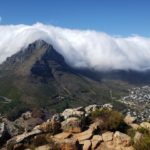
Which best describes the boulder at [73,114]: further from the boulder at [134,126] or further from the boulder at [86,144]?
the boulder at [86,144]

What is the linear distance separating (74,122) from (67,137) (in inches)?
125

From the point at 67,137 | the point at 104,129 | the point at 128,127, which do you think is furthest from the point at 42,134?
the point at 128,127

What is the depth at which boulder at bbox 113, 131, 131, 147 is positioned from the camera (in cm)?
4954

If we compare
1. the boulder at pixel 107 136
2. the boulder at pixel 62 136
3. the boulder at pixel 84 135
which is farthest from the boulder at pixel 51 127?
the boulder at pixel 107 136

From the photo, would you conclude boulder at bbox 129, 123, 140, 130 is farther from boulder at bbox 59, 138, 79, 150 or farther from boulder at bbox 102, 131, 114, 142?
boulder at bbox 59, 138, 79, 150

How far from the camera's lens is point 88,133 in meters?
52.5

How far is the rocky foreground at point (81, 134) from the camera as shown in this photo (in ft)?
160

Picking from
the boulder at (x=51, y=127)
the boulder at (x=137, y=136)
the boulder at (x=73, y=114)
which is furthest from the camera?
the boulder at (x=73, y=114)

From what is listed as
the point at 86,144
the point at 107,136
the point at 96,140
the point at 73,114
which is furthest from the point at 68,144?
the point at 73,114

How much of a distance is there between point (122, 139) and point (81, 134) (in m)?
6.02

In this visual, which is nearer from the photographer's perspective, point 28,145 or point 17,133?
point 28,145

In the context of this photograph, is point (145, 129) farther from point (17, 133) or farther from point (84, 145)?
point (17, 133)

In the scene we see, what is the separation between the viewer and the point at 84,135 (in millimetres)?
52375

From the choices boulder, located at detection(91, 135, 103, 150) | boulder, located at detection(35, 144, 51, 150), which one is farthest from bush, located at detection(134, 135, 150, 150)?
boulder, located at detection(35, 144, 51, 150)
